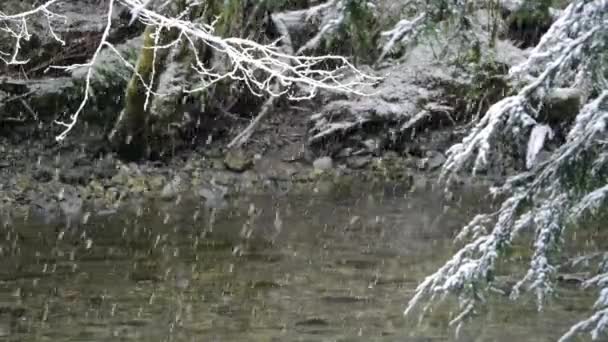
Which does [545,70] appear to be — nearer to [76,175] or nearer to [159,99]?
[76,175]

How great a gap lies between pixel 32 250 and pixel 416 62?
8778 millimetres

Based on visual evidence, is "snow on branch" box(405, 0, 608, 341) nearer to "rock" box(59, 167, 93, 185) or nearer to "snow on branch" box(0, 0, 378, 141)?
"snow on branch" box(0, 0, 378, 141)

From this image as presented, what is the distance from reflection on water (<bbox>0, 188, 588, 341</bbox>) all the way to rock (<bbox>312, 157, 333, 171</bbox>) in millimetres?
1901

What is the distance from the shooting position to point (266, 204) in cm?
1222

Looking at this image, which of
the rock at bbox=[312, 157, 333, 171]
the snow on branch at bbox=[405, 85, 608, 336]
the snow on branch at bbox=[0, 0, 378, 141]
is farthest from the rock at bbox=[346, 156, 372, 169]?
the snow on branch at bbox=[405, 85, 608, 336]

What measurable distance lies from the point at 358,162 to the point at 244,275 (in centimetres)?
636

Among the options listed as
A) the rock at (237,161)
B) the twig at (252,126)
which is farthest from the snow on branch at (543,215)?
the twig at (252,126)

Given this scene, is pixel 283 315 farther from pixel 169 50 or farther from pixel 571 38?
pixel 169 50

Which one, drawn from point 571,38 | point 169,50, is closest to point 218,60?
point 169,50

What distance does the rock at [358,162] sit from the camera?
14.4 meters

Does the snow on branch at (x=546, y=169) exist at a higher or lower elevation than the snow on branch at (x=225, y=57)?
lower

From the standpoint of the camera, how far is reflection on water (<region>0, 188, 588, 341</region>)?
6.67m

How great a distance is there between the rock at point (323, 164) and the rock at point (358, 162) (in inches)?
11.9

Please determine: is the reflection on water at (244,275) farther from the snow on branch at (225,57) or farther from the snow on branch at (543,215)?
the snow on branch at (543,215)
